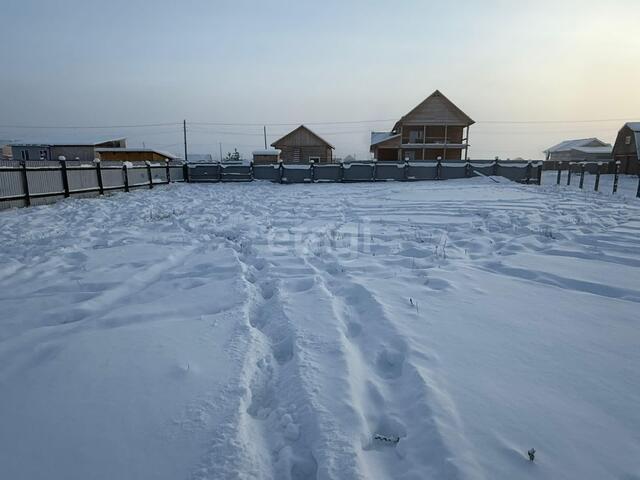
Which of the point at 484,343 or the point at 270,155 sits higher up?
the point at 270,155

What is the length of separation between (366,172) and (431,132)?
18.2 m

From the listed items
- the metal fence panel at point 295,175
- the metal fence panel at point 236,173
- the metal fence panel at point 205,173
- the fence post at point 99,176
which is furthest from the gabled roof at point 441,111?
the fence post at point 99,176

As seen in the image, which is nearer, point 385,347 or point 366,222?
point 385,347

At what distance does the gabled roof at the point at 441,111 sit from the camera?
32.8 metres

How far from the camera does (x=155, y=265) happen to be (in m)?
4.76

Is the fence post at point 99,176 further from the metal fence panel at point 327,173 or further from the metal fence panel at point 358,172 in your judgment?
the metal fence panel at point 358,172

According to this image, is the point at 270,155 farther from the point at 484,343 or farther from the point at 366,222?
the point at 484,343

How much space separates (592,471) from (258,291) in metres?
2.98

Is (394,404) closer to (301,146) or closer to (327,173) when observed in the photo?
(327,173)

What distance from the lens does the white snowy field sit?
→ 1668 millimetres

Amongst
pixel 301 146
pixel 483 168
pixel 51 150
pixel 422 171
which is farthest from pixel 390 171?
pixel 51 150

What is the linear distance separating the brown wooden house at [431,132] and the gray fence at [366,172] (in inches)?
558

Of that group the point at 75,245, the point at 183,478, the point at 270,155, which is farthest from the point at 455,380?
the point at 270,155

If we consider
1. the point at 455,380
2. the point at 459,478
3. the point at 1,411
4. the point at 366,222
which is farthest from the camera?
the point at 366,222
